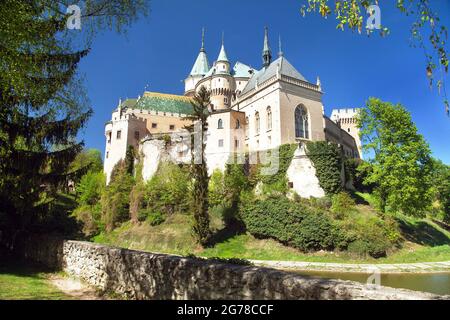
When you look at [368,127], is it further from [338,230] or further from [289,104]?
[338,230]

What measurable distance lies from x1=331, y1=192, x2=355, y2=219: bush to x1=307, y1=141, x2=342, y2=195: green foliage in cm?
96

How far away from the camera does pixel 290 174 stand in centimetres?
3338

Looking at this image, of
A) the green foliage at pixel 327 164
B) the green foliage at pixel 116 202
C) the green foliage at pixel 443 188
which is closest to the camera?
the green foliage at pixel 327 164

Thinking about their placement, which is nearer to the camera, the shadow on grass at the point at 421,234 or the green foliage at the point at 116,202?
the shadow on grass at the point at 421,234

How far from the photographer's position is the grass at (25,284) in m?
8.12

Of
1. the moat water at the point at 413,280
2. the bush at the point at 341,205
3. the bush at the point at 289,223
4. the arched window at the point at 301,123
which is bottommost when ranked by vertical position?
→ the moat water at the point at 413,280

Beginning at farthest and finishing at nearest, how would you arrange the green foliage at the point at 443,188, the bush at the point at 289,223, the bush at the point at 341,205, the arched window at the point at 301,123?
the green foliage at the point at 443,188
the arched window at the point at 301,123
the bush at the point at 341,205
the bush at the point at 289,223

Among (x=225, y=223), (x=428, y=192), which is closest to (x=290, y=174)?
(x=225, y=223)

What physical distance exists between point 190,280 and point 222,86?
49.8m

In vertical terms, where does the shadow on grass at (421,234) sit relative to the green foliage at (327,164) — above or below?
below

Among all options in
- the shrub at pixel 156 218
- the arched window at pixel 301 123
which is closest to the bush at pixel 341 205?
the arched window at pixel 301 123

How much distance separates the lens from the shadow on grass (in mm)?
27806

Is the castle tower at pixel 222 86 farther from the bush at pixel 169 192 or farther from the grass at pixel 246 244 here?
the grass at pixel 246 244

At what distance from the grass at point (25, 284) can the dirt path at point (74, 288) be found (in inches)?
8.1
